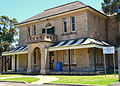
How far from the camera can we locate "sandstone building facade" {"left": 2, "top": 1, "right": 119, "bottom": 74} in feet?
81.7

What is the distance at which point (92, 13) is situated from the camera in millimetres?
26828

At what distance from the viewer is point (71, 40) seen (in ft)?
85.7

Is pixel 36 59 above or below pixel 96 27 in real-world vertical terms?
below

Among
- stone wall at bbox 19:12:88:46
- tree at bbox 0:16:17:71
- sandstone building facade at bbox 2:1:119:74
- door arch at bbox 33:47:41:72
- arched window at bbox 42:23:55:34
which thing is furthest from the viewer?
tree at bbox 0:16:17:71

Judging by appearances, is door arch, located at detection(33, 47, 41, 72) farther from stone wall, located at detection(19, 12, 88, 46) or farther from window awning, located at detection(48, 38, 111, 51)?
window awning, located at detection(48, 38, 111, 51)

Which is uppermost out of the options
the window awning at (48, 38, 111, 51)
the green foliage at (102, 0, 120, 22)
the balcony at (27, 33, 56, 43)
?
the green foliage at (102, 0, 120, 22)

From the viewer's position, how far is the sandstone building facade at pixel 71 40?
24891mm

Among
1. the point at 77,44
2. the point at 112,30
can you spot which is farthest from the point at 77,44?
the point at 112,30

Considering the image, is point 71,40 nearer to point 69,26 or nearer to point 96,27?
point 69,26

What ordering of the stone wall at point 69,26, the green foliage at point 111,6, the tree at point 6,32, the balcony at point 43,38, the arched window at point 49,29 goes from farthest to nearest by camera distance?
the tree at point 6,32 → the arched window at point 49,29 → the balcony at point 43,38 → the stone wall at point 69,26 → the green foliage at point 111,6

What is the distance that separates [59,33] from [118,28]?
8.42m

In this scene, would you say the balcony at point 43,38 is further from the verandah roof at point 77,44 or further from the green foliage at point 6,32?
the green foliage at point 6,32

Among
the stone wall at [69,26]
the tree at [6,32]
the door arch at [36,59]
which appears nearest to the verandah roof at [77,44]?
the stone wall at [69,26]

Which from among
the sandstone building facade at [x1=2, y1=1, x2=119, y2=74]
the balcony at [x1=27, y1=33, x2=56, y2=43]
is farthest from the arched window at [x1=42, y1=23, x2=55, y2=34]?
the balcony at [x1=27, y1=33, x2=56, y2=43]
